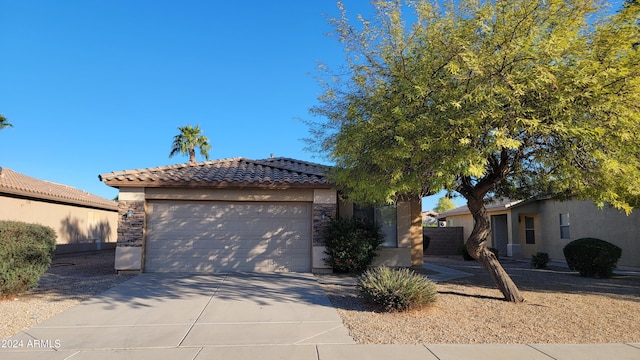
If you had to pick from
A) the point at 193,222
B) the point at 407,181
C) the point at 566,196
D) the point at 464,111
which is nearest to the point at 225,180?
the point at 193,222

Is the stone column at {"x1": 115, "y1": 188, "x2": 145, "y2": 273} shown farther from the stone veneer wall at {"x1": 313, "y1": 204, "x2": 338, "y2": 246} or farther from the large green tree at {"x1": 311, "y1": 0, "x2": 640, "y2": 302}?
the large green tree at {"x1": 311, "y1": 0, "x2": 640, "y2": 302}

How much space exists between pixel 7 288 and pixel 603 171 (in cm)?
1157

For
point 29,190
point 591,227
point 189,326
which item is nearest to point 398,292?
point 189,326

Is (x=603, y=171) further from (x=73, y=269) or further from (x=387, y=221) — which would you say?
(x=73, y=269)

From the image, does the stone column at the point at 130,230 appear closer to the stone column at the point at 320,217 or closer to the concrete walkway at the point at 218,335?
the concrete walkway at the point at 218,335

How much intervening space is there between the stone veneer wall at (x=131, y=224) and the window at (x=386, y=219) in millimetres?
7223

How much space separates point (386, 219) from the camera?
15.4 meters

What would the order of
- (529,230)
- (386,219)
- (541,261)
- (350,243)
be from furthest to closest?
(529,230)
(541,261)
(386,219)
(350,243)

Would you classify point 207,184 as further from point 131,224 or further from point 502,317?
point 502,317

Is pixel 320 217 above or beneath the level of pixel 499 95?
beneath

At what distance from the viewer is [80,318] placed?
7734 mm

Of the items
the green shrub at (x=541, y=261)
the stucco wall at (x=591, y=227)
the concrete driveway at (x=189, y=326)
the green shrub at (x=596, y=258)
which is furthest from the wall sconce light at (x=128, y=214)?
the stucco wall at (x=591, y=227)

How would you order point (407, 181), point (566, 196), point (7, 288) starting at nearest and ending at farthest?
point (407, 181) → point (7, 288) → point (566, 196)

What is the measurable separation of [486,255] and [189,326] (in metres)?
6.43
